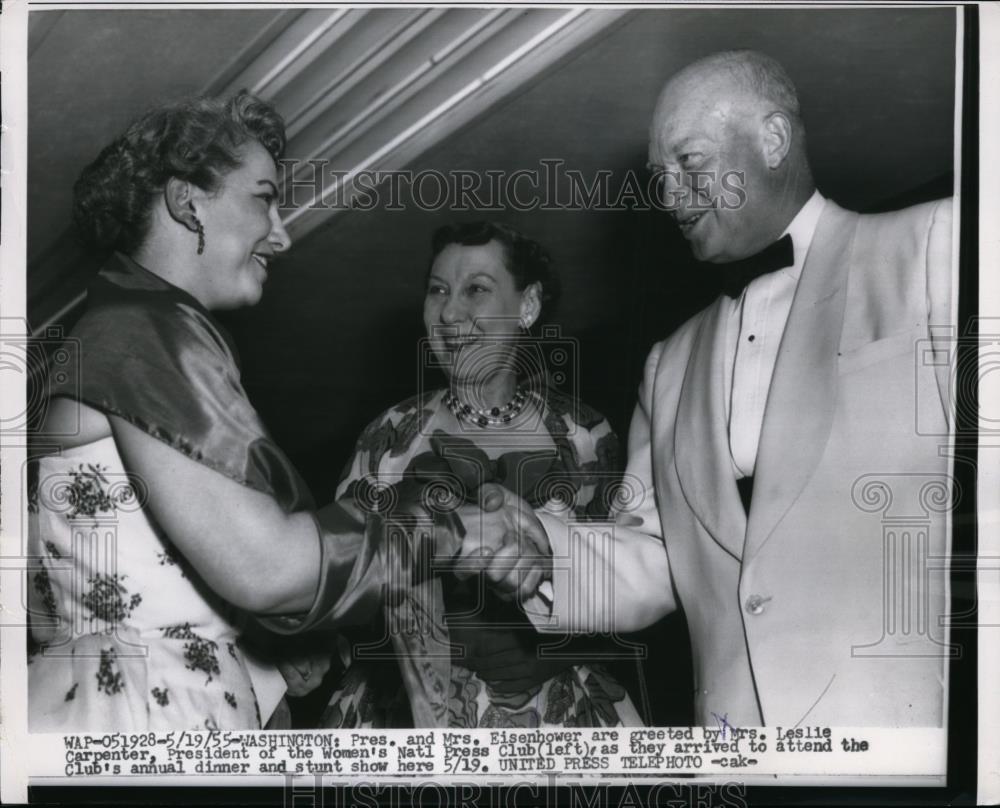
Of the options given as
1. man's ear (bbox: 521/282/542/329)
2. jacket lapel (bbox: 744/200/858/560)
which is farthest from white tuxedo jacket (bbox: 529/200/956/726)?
man's ear (bbox: 521/282/542/329)

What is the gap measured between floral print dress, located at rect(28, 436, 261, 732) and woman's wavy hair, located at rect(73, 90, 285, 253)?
1.94ft

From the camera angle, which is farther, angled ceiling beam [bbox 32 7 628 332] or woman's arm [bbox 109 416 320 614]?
angled ceiling beam [bbox 32 7 628 332]

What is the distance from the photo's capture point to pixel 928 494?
3465mm

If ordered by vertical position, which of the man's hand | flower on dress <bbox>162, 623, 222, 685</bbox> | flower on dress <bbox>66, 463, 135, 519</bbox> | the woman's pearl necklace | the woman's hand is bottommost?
the woman's hand

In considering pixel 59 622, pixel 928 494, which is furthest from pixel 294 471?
pixel 928 494

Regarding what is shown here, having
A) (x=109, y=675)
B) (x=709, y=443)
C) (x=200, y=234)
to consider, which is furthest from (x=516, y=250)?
(x=109, y=675)

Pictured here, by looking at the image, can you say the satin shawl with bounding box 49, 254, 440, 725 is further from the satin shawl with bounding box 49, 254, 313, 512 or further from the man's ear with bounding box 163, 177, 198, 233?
the man's ear with bounding box 163, 177, 198, 233

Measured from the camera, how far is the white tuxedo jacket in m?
3.38

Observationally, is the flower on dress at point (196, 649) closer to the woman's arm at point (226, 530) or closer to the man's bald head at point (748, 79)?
the woman's arm at point (226, 530)

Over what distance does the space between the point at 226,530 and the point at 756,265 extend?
156cm

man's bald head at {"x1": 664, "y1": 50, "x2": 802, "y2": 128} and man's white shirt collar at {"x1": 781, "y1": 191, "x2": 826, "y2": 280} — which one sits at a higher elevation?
man's bald head at {"x1": 664, "y1": 50, "x2": 802, "y2": 128}

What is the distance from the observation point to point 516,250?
3.54 metres

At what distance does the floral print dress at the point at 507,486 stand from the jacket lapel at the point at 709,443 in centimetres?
22

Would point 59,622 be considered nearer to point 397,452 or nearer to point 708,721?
point 397,452
